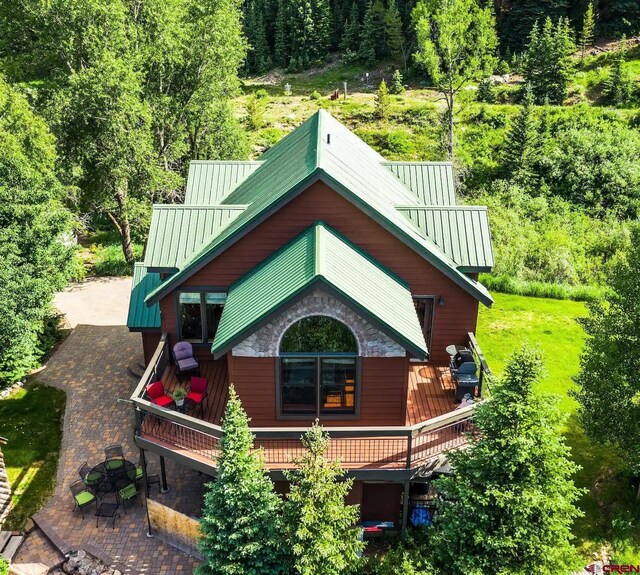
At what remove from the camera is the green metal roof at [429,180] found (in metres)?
20.1

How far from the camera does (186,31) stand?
102ft

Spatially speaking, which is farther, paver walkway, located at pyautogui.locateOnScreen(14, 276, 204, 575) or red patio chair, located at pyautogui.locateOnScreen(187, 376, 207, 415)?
red patio chair, located at pyautogui.locateOnScreen(187, 376, 207, 415)

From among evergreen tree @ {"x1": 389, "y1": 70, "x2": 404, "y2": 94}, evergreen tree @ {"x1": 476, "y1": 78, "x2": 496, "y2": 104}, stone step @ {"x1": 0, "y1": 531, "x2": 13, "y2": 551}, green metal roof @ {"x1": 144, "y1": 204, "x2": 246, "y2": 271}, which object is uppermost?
evergreen tree @ {"x1": 389, "y1": 70, "x2": 404, "y2": 94}

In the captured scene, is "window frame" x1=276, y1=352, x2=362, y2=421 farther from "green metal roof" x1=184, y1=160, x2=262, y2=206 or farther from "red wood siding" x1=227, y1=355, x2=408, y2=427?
"green metal roof" x1=184, y1=160, x2=262, y2=206

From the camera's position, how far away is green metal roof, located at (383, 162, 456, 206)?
20062 millimetres

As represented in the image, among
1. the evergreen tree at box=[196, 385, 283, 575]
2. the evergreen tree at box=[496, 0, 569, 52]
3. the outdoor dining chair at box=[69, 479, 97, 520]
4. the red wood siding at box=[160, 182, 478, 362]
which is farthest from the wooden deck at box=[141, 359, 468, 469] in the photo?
the evergreen tree at box=[496, 0, 569, 52]

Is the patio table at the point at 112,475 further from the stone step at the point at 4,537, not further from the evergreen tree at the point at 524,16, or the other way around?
the evergreen tree at the point at 524,16

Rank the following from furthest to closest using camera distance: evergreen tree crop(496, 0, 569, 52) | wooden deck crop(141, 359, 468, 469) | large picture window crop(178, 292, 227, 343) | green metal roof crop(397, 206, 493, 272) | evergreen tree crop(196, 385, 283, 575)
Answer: evergreen tree crop(496, 0, 569, 52) < green metal roof crop(397, 206, 493, 272) < large picture window crop(178, 292, 227, 343) < wooden deck crop(141, 359, 468, 469) < evergreen tree crop(196, 385, 283, 575)

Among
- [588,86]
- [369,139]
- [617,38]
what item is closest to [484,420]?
[369,139]

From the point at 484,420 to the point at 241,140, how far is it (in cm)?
3051

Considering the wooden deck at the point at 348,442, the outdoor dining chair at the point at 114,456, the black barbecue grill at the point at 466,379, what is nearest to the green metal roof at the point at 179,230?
the wooden deck at the point at 348,442

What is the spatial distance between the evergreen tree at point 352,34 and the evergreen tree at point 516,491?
68.3 m

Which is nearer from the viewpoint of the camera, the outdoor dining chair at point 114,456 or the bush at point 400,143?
the outdoor dining chair at point 114,456

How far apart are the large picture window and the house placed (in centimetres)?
4
